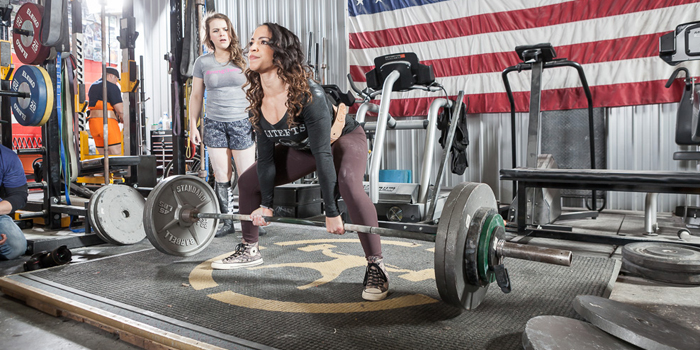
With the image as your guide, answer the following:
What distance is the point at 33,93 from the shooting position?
121 inches

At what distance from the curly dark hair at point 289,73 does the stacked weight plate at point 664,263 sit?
161cm

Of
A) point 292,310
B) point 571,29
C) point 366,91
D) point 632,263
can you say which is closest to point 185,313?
point 292,310

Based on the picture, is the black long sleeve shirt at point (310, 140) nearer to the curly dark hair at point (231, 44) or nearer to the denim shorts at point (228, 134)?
the denim shorts at point (228, 134)

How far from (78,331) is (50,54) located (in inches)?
103

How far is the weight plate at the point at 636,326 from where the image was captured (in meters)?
1.11

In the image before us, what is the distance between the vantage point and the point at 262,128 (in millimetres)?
1846

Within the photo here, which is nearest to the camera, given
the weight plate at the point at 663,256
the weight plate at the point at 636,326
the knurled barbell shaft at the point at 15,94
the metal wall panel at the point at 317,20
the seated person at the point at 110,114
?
the weight plate at the point at 636,326

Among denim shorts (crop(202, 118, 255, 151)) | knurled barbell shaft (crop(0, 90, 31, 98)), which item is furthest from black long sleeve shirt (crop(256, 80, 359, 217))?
knurled barbell shaft (crop(0, 90, 31, 98))

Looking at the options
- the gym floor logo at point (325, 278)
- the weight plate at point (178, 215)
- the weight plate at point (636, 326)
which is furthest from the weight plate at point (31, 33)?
the weight plate at point (636, 326)

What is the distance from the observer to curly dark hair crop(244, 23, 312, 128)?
1690 mm

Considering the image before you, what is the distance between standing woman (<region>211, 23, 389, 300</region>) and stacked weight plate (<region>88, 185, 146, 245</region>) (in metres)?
1.35

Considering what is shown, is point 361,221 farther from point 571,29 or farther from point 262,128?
point 571,29

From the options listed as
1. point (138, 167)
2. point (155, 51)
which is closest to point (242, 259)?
point (138, 167)

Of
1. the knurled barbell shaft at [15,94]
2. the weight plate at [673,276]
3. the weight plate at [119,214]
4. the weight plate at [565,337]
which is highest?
the knurled barbell shaft at [15,94]
